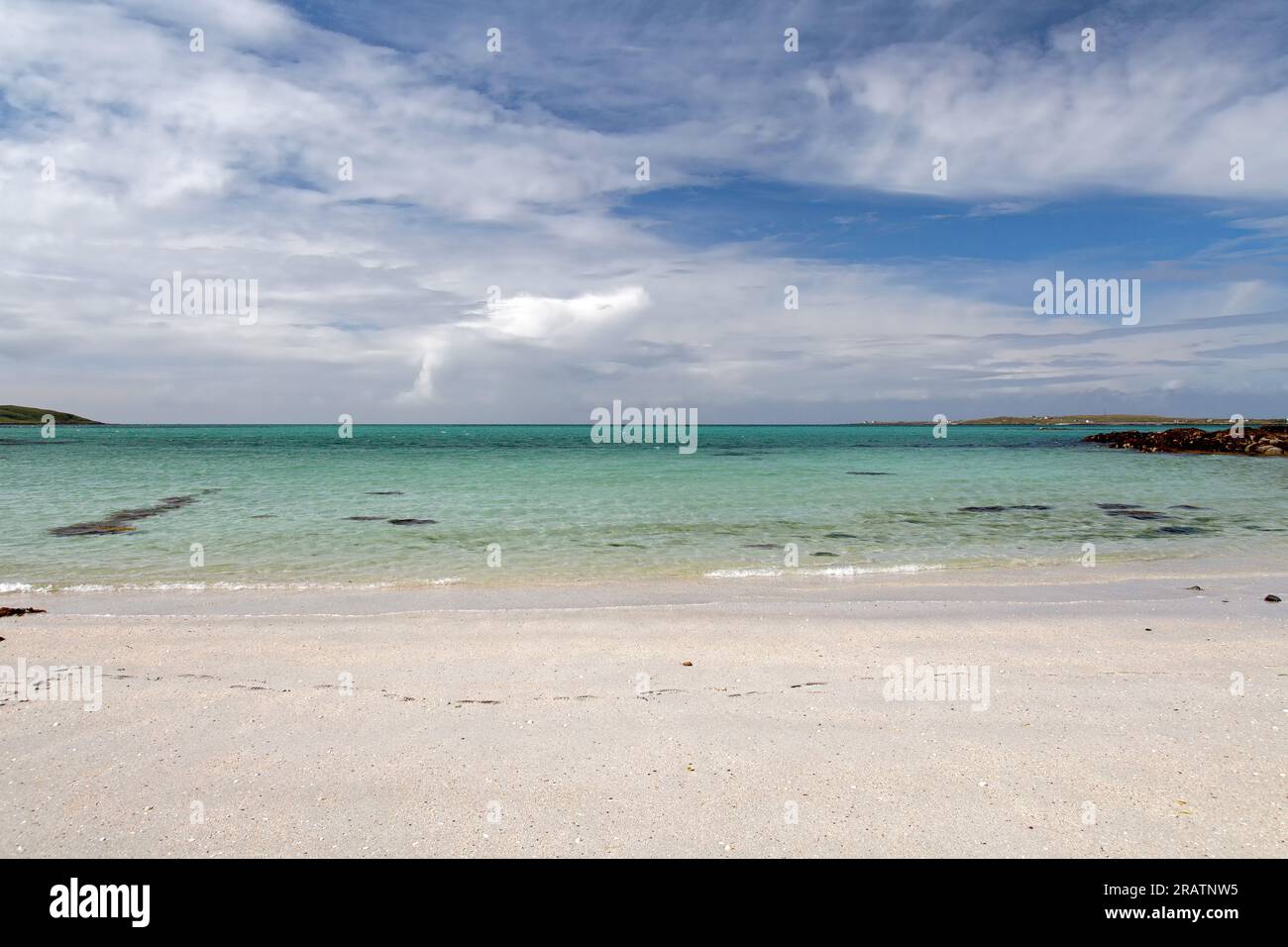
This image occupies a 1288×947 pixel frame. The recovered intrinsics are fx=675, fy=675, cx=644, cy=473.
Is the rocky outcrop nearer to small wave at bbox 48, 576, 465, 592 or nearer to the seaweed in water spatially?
small wave at bbox 48, 576, 465, 592

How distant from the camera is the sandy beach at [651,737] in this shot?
470 cm

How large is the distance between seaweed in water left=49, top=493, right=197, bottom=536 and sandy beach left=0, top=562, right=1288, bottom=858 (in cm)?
1108

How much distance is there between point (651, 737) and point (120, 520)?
79.0 feet

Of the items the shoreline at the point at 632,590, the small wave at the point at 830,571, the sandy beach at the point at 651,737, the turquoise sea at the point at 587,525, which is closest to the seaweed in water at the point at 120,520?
the turquoise sea at the point at 587,525

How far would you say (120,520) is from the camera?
22625 mm

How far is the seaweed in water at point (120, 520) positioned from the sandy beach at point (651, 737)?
1108 cm

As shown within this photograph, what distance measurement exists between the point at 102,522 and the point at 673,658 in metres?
22.4

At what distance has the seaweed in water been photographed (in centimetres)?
2027

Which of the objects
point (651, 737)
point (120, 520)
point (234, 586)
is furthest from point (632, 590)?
point (120, 520)

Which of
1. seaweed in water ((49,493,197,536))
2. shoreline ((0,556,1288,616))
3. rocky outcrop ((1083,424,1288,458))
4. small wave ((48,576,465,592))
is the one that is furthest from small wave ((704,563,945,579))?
rocky outcrop ((1083,424,1288,458))

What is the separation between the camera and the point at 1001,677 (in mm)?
8016

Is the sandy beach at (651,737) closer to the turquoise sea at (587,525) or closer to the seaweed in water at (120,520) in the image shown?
the turquoise sea at (587,525)
